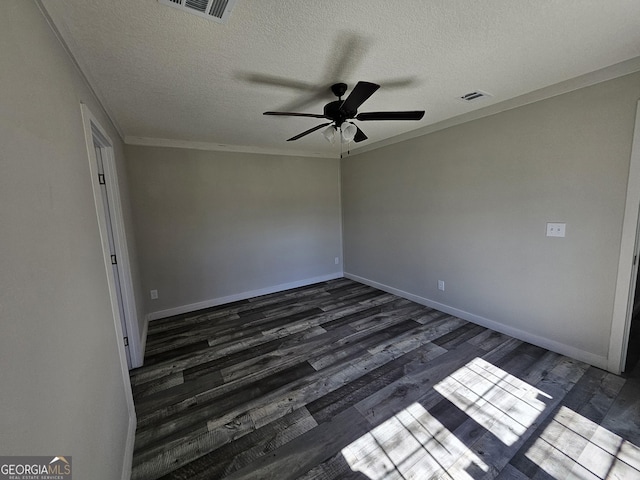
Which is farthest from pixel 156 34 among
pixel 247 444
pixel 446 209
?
pixel 446 209

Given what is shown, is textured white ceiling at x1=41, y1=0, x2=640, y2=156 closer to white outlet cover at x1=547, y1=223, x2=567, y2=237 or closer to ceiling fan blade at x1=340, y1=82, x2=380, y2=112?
ceiling fan blade at x1=340, y1=82, x2=380, y2=112

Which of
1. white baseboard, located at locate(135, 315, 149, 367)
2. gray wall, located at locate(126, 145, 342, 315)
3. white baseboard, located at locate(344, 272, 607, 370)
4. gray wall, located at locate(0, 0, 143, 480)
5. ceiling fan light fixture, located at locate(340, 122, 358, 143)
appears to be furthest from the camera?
gray wall, located at locate(126, 145, 342, 315)

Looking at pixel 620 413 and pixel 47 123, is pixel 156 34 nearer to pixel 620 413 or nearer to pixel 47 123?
pixel 47 123

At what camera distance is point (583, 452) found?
1510mm

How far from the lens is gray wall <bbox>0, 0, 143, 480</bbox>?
2.17 feet

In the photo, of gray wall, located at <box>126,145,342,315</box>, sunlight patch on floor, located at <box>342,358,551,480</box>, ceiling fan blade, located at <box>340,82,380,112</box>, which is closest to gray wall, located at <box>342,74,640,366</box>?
sunlight patch on floor, located at <box>342,358,551,480</box>

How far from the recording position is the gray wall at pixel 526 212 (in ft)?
6.81

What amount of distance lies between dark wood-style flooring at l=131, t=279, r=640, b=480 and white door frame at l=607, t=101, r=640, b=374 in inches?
8.9

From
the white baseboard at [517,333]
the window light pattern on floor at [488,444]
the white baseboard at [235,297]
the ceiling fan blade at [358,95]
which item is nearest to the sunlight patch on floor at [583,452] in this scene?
the window light pattern on floor at [488,444]

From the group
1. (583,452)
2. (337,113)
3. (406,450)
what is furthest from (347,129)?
(583,452)

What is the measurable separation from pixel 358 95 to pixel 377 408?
2214mm

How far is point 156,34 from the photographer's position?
1.40 meters

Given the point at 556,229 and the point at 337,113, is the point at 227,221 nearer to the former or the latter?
the point at 337,113

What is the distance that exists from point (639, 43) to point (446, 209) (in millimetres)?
1862
